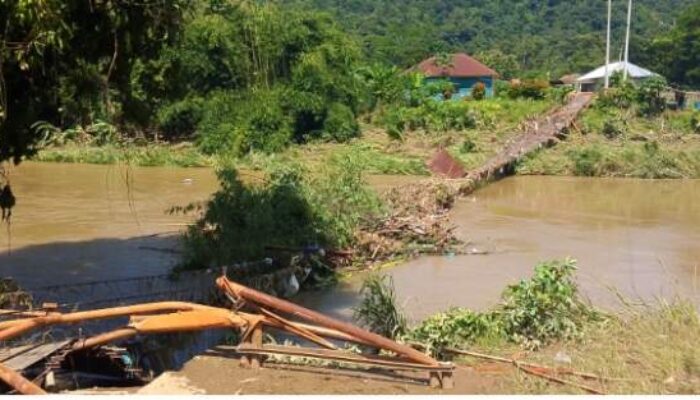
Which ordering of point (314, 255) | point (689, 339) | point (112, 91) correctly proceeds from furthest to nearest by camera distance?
point (314, 255), point (112, 91), point (689, 339)

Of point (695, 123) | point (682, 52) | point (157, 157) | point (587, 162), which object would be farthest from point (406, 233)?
point (682, 52)

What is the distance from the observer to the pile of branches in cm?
1302

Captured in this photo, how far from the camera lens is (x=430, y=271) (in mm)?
12297

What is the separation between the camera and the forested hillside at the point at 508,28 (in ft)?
201

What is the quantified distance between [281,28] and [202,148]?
553cm

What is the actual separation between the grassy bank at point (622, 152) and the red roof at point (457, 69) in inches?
744

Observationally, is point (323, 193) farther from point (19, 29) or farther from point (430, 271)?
point (19, 29)

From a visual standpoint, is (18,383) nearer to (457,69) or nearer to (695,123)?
(695,123)

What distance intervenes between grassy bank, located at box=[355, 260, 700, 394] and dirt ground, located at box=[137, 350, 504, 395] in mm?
399

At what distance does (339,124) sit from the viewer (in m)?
29.9

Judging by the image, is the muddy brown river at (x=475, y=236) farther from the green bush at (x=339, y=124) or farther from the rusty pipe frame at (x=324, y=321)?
the green bush at (x=339, y=124)

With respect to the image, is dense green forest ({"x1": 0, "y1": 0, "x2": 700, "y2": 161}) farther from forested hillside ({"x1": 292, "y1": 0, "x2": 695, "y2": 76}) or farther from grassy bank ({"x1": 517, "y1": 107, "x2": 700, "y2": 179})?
grassy bank ({"x1": 517, "y1": 107, "x2": 700, "y2": 179})

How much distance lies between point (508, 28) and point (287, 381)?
281ft

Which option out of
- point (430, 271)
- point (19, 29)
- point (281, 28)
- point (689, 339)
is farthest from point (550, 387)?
point (281, 28)
